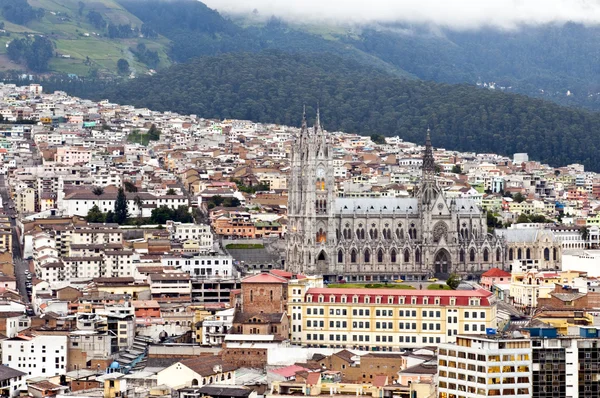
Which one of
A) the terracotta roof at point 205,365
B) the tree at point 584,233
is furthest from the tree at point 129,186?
the terracotta roof at point 205,365

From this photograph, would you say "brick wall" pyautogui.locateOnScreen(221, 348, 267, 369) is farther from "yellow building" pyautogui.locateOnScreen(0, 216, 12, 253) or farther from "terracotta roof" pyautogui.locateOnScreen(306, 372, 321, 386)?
"yellow building" pyautogui.locateOnScreen(0, 216, 12, 253)

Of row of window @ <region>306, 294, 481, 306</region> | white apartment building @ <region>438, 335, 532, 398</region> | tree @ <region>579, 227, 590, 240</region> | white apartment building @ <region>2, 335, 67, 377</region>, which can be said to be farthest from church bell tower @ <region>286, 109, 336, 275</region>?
white apartment building @ <region>438, 335, 532, 398</region>

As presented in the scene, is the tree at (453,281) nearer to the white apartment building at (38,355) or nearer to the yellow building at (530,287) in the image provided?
the yellow building at (530,287)

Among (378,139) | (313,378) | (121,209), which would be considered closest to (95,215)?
(121,209)

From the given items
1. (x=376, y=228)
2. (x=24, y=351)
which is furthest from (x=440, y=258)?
(x=24, y=351)

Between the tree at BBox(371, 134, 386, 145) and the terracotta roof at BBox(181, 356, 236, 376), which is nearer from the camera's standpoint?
the terracotta roof at BBox(181, 356, 236, 376)

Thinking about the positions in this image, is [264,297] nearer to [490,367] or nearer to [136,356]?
[136,356]
